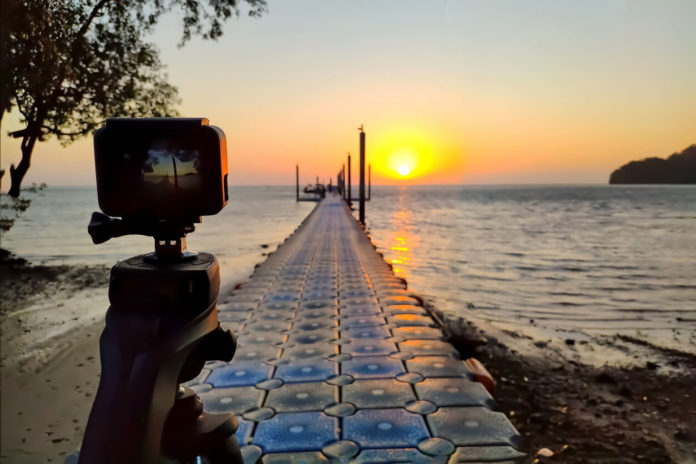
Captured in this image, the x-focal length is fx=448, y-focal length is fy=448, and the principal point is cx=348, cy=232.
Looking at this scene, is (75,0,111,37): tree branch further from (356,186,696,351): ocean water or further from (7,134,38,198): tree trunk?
(356,186,696,351): ocean water

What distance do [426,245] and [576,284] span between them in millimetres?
9793

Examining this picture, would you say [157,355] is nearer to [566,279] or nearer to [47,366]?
[47,366]

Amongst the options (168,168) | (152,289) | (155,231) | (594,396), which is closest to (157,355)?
(152,289)

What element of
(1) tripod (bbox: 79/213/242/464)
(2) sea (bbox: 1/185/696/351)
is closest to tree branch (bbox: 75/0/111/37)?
(2) sea (bbox: 1/185/696/351)

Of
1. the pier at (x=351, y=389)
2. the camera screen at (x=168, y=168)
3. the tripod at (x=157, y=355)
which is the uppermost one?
the camera screen at (x=168, y=168)

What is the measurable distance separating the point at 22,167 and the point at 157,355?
369 inches

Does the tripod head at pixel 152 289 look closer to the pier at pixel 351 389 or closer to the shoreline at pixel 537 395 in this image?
the pier at pixel 351 389

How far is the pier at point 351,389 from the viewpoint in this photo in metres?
2.40

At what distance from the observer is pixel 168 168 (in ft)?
3.57

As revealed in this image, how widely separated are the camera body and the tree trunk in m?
8.63

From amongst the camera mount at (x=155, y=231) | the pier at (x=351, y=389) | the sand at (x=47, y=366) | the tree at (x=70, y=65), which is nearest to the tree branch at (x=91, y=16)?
the tree at (x=70, y=65)

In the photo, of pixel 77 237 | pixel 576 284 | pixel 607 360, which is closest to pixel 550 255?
pixel 576 284

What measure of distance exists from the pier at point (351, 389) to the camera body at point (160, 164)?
1.72 metres

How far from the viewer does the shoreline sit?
3.70 metres
